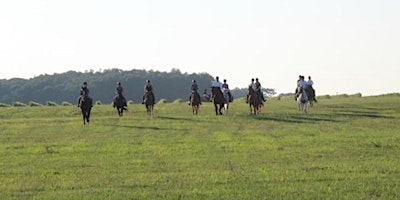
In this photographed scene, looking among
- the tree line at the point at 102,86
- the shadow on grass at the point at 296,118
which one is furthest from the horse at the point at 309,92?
the tree line at the point at 102,86

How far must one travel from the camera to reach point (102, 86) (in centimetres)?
16688

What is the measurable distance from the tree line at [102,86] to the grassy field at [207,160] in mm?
118381

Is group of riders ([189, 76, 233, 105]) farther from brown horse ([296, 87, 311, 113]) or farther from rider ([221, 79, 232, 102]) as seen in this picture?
brown horse ([296, 87, 311, 113])

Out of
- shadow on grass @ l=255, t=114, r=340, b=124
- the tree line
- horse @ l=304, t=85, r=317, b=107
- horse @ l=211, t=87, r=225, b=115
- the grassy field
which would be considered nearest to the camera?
the grassy field

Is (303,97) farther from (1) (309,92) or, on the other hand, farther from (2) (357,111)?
(1) (309,92)

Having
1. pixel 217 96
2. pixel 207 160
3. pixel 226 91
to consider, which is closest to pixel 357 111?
pixel 226 91

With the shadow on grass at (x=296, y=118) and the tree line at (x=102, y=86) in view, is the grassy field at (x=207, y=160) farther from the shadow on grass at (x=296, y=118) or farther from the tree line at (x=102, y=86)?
the tree line at (x=102, y=86)

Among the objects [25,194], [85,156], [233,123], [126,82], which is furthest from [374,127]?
[126,82]

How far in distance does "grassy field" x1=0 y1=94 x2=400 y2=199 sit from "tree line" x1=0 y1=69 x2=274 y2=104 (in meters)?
118

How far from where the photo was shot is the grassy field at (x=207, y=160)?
18.0 meters

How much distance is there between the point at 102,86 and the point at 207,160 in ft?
473

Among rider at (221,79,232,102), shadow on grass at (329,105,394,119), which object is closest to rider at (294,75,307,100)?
shadow on grass at (329,105,394,119)

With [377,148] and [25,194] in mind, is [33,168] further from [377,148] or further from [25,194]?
[377,148]

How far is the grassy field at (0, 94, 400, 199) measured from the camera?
59.2ft
